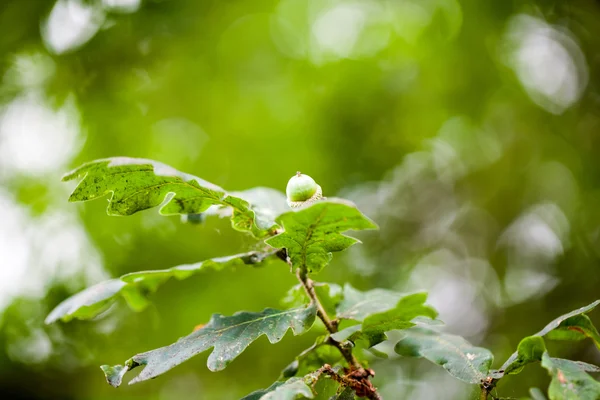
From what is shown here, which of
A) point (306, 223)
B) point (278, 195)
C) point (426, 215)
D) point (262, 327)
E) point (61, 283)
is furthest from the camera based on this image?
point (426, 215)

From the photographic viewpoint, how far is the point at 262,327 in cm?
92

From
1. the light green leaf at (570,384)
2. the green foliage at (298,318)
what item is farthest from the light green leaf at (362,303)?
the light green leaf at (570,384)

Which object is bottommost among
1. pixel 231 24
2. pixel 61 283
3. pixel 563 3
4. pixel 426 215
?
pixel 426 215

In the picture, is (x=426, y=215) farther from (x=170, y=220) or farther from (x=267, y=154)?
(x=170, y=220)

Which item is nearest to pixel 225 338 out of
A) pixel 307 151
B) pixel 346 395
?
pixel 346 395

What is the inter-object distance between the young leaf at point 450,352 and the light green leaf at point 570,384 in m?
0.17

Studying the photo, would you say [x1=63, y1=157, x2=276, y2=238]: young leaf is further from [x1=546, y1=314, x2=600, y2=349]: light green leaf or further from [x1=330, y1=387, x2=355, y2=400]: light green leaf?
[x1=546, y1=314, x2=600, y2=349]: light green leaf

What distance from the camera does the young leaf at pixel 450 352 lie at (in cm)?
91

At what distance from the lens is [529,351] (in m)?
0.80

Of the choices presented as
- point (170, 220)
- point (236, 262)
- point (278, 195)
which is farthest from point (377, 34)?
point (236, 262)

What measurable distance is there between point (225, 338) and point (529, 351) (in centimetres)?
55

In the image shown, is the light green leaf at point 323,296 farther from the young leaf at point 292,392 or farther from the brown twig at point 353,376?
the young leaf at point 292,392

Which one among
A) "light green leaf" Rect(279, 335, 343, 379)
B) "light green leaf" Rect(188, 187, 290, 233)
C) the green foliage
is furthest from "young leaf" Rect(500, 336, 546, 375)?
"light green leaf" Rect(188, 187, 290, 233)

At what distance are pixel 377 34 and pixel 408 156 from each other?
3.89 ft
